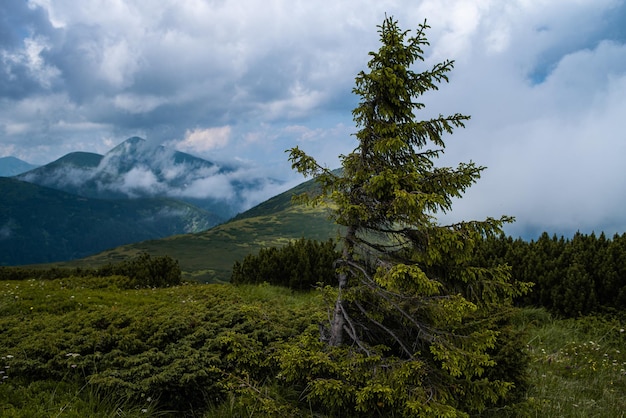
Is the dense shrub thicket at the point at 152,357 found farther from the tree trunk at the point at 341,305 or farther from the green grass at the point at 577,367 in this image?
the green grass at the point at 577,367

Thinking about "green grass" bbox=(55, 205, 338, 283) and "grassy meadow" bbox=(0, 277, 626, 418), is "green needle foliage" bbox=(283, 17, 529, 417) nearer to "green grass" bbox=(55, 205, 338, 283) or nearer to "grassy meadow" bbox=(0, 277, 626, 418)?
"grassy meadow" bbox=(0, 277, 626, 418)

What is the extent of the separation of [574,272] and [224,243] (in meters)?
150

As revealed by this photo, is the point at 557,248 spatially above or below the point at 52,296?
above

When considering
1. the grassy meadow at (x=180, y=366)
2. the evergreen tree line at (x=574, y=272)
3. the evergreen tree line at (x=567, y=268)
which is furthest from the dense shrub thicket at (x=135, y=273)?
the evergreen tree line at (x=574, y=272)

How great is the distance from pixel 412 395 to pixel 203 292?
856cm

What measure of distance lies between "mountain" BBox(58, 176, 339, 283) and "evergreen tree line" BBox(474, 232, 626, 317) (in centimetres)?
9630

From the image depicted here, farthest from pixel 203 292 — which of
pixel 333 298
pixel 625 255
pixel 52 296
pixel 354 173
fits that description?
pixel 625 255

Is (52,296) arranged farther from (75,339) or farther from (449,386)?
(449,386)

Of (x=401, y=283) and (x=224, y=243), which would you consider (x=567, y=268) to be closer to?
(x=401, y=283)

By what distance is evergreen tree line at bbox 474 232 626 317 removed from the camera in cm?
1065

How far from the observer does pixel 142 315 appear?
7.98 m

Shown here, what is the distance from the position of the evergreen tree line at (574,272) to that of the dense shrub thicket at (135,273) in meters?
12.0

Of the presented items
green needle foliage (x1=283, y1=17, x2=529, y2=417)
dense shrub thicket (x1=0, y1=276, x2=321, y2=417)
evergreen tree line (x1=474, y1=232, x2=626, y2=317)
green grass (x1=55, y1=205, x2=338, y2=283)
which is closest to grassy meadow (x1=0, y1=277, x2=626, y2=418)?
dense shrub thicket (x1=0, y1=276, x2=321, y2=417)

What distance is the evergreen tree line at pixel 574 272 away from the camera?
1065 cm
